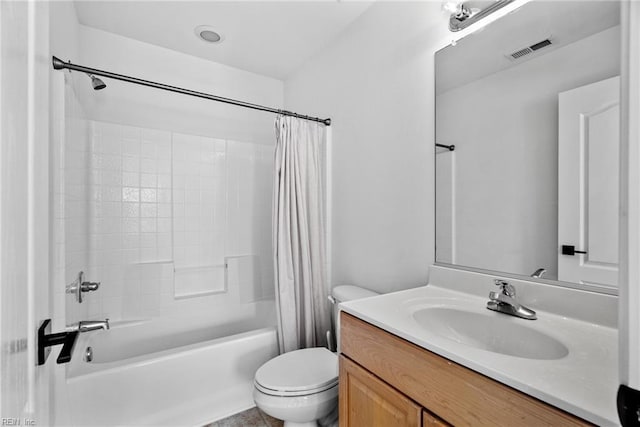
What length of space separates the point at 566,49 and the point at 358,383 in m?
1.34

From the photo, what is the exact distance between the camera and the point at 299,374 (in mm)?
1419

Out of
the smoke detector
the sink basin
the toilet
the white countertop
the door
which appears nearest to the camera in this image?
the door

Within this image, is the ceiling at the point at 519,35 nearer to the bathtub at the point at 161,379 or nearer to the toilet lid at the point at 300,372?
the toilet lid at the point at 300,372

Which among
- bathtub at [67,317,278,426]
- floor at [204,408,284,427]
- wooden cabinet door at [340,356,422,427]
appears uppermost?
wooden cabinet door at [340,356,422,427]

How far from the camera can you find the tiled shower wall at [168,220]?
2.07m

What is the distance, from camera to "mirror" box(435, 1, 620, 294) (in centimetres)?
90

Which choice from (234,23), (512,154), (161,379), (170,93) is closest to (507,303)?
(512,154)

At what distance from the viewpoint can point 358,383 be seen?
3.43ft

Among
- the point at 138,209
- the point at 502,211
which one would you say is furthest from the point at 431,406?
the point at 138,209

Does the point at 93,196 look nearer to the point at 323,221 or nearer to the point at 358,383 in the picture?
the point at 323,221

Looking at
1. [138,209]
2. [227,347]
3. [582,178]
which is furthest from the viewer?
[138,209]

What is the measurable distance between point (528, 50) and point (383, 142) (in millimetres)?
755

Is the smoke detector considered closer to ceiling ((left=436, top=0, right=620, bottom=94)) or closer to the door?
ceiling ((left=436, top=0, right=620, bottom=94))

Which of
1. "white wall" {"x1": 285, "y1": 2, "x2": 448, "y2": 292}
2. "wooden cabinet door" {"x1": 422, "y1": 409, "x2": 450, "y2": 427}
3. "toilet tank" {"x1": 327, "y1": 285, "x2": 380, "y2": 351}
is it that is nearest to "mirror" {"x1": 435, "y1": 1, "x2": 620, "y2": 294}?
"white wall" {"x1": 285, "y1": 2, "x2": 448, "y2": 292}
